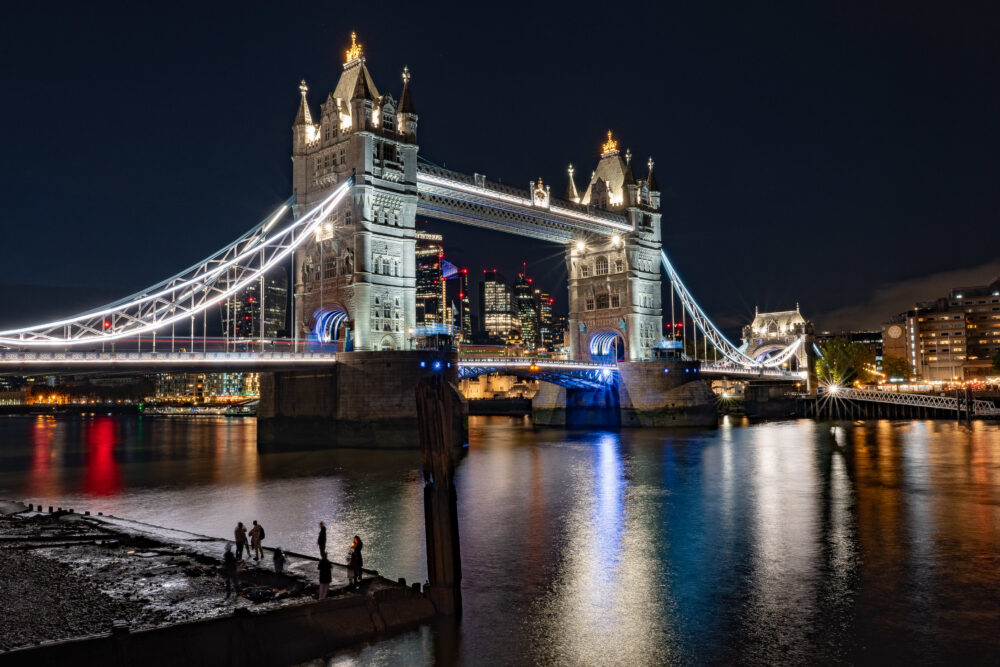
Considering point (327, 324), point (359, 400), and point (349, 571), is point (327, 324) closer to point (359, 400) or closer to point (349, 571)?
point (359, 400)

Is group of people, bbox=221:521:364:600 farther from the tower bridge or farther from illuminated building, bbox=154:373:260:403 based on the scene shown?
illuminated building, bbox=154:373:260:403

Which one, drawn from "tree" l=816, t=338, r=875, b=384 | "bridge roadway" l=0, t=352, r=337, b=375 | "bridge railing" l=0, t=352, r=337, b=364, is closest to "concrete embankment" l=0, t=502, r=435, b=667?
"bridge railing" l=0, t=352, r=337, b=364

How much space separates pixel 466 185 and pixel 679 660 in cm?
4738

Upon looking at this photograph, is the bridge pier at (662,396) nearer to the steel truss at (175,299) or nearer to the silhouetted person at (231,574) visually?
the steel truss at (175,299)

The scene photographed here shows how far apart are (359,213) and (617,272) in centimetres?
3508

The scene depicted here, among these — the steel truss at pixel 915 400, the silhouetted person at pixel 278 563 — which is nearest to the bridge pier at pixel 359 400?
the silhouetted person at pixel 278 563

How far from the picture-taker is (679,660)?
13.8 metres

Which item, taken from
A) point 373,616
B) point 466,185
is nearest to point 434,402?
point 373,616

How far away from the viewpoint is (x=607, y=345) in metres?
82.6

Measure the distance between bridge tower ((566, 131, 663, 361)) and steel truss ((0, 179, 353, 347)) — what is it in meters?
33.4

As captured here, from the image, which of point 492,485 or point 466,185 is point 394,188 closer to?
point 466,185

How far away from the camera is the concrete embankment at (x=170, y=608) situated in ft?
39.4

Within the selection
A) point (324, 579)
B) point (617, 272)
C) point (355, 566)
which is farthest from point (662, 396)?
point (324, 579)

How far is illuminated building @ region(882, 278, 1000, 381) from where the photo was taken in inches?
6614
